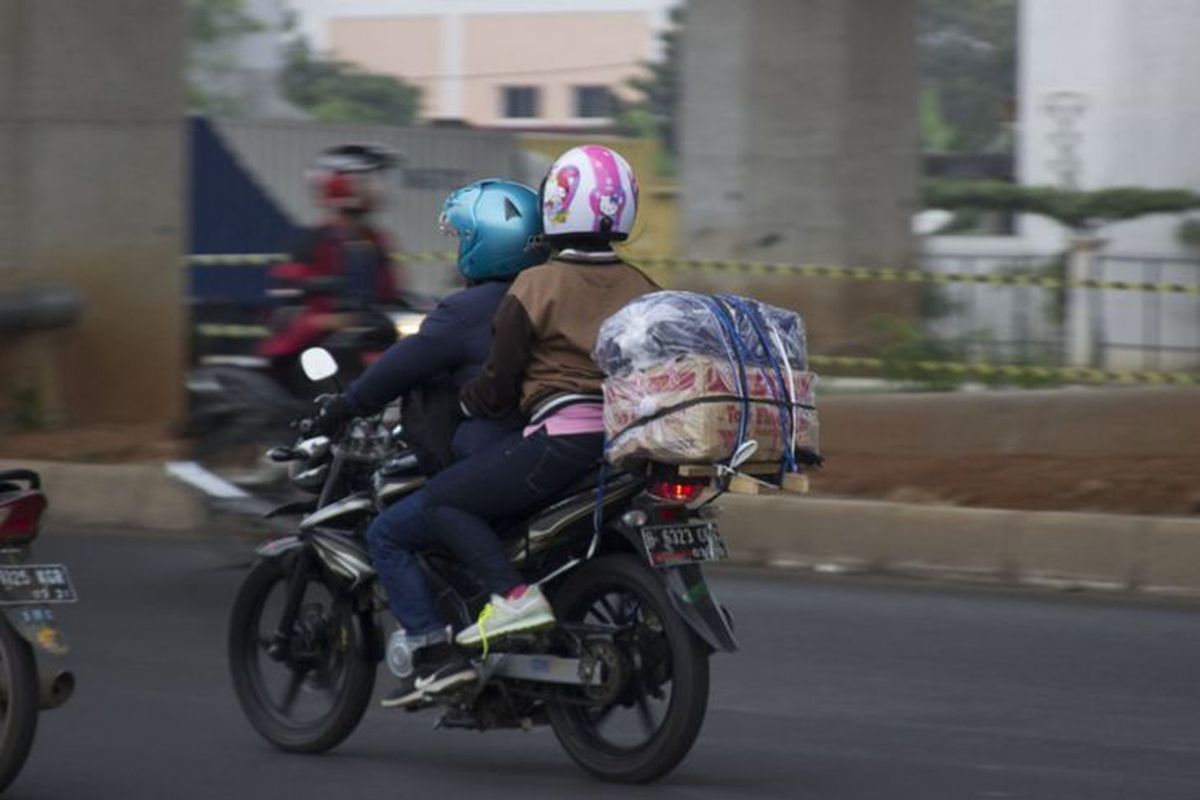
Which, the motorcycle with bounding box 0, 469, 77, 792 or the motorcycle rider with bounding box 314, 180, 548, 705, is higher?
the motorcycle rider with bounding box 314, 180, 548, 705

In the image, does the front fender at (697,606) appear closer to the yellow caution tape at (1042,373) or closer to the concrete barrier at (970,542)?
the concrete barrier at (970,542)

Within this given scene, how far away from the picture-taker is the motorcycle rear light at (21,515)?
21.1 feet

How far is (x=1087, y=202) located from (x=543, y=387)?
25.7 m

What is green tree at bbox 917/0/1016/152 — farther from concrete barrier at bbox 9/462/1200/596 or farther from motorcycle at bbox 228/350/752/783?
motorcycle at bbox 228/350/752/783

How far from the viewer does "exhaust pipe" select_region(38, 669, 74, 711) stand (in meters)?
6.51

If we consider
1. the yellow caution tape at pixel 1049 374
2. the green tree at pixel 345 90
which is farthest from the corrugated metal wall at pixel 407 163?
the green tree at pixel 345 90

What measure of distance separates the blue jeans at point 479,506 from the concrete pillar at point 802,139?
564 inches

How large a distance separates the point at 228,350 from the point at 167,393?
782 cm

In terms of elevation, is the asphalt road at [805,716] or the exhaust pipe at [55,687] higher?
the exhaust pipe at [55,687]

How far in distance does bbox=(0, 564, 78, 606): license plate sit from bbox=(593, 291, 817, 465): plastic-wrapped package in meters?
1.49

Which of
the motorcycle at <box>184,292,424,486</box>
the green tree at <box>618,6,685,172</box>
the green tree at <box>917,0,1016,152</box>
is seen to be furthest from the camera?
the green tree at <box>917,0,1016,152</box>

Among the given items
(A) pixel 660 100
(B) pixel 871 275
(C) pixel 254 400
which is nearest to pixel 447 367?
(C) pixel 254 400

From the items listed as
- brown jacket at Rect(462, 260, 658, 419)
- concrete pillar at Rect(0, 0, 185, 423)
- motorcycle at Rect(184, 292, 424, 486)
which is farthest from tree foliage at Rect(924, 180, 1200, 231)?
brown jacket at Rect(462, 260, 658, 419)

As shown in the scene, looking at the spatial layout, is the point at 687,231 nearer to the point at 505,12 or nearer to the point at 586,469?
the point at 586,469
